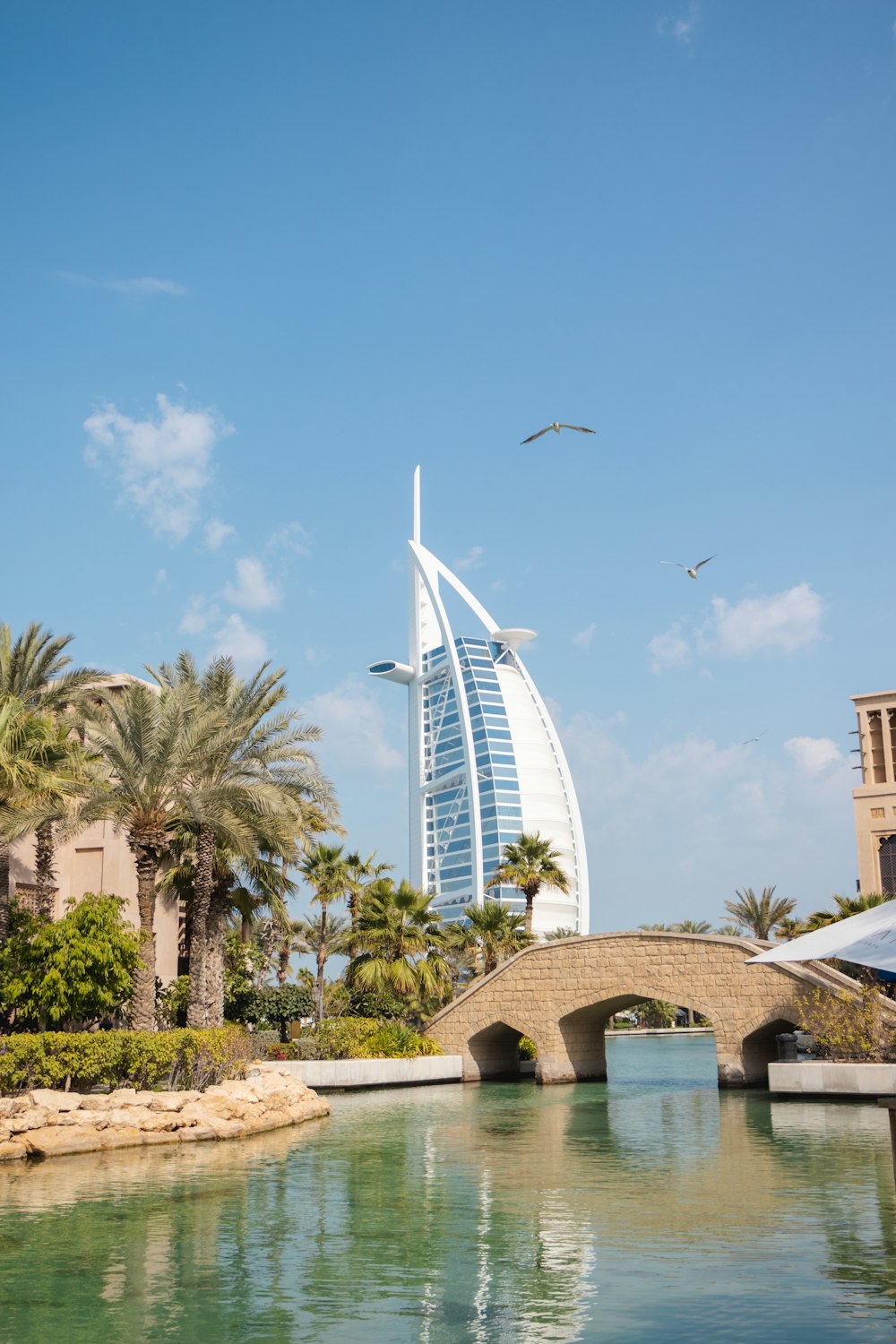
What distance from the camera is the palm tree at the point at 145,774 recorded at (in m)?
25.2

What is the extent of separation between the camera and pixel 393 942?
3819cm

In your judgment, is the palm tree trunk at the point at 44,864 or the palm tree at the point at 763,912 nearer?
the palm tree trunk at the point at 44,864

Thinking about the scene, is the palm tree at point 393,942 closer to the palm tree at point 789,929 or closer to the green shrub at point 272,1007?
the green shrub at point 272,1007

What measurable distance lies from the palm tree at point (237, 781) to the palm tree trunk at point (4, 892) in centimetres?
410

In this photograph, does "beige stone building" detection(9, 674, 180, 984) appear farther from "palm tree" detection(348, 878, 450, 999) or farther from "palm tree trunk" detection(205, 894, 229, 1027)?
"palm tree trunk" detection(205, 894, 229, 1027)

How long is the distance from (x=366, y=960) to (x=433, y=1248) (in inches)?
1034

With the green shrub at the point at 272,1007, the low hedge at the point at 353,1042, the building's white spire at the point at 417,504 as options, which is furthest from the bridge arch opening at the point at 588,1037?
the building's white spire at the point at 417,504

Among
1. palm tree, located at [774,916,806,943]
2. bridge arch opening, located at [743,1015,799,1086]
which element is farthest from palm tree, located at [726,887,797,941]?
bridge arch opening, located at [743,1015,799,1086]

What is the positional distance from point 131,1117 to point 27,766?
6.45 meters

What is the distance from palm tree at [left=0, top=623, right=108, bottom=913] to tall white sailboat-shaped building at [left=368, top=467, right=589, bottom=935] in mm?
85753

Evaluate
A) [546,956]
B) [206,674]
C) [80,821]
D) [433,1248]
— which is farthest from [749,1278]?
[546,956]

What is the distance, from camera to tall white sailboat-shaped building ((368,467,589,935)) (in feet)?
387

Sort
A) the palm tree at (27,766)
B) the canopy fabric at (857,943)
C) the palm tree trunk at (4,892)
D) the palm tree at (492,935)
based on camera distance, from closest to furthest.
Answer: the canopy fabric at (857,943) → the palm tree at (27,766) → the palm tree trunk at (4,892) → the palm tree at (492,935)

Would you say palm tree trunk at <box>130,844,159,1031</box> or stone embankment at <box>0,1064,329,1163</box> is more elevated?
palm tree trunk at <box>130,844,159,1031</box>
